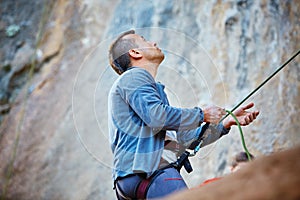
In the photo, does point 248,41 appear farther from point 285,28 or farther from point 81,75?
point 81,75

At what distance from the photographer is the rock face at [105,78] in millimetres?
4715

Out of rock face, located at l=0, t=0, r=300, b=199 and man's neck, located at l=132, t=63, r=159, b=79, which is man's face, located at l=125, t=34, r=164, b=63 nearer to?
man's neck, located at l=132, t=63, r=159, b=79

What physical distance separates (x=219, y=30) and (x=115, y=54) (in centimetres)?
282

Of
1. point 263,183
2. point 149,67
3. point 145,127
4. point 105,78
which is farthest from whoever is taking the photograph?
point 105,78

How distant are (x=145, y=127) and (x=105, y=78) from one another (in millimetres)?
819

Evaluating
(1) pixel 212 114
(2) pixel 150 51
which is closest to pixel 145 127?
(1) pixel 212 114

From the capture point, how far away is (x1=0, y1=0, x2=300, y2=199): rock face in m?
4.71

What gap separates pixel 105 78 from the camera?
3.21m

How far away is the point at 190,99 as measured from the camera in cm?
326

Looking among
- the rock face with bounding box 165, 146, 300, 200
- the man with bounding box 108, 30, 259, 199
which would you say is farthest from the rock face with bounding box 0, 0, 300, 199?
the rock face with bounding box 165, 146, 300, 200

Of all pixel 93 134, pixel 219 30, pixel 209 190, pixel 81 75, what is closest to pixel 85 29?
pixel 81 75

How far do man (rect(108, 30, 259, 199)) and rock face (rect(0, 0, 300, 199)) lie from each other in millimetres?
483

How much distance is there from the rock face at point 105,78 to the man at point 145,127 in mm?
483

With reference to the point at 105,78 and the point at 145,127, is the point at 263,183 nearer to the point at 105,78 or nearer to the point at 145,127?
the point at 145,127
